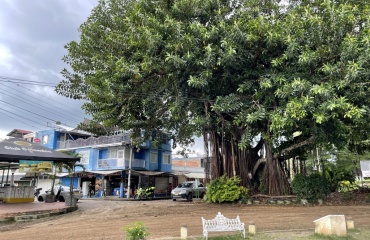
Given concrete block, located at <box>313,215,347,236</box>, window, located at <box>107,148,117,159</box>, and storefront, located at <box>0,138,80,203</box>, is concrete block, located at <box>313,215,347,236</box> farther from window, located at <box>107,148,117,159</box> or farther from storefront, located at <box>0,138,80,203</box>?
window, located at <box>107,148,117,159</box>

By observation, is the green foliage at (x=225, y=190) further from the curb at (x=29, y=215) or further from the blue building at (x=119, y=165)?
the blue building at (x=119, y=165)

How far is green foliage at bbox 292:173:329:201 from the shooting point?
50.2 ft

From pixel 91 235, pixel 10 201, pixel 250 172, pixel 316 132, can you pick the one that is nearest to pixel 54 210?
pixel 10 201

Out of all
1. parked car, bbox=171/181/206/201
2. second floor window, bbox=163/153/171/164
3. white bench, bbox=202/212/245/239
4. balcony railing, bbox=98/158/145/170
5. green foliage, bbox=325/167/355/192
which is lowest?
white bench, bbox=202/212/245/239

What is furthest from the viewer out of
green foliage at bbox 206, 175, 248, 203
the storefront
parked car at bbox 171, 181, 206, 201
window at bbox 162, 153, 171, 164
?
window at bbox 162, 153, 171, 164

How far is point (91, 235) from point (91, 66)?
35.2 feet

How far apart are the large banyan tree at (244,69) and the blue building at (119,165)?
1556 centimetres

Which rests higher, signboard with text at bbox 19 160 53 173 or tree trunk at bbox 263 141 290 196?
signboard with text at bbox 19 160 53 173

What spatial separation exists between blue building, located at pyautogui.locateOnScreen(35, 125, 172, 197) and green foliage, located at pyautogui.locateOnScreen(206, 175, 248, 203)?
49.4ft

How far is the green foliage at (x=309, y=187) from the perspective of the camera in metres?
15.3

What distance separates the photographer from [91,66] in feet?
54.9

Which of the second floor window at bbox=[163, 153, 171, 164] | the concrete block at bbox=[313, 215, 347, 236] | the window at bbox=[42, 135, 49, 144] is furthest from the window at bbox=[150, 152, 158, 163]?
the concrete block at bbox=[313, 215, 347, 236]

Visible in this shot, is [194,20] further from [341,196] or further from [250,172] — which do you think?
[341,196]

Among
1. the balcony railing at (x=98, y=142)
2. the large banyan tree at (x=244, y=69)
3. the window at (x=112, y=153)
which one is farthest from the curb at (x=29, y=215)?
the window at (x=112, y=153)
